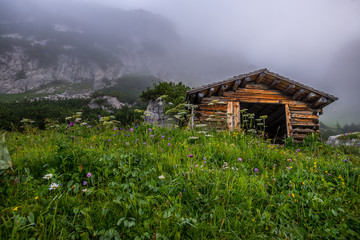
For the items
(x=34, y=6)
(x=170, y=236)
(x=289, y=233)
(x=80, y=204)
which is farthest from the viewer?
(x=34, y=6)

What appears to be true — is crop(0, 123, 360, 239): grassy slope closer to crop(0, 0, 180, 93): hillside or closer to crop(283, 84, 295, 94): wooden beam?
crop(283, 84, 295, 94): wooden beam

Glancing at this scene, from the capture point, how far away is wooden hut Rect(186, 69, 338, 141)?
10312mm

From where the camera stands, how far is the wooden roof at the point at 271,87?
1013cm

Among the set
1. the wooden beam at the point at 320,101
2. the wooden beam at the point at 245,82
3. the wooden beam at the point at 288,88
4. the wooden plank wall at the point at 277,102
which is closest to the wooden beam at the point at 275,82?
the wooden plank wall at the point at 277,102

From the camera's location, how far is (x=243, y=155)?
4020mm

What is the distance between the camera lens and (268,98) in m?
11.1

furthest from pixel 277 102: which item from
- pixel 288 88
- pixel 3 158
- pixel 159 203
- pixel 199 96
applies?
pixel 3 158

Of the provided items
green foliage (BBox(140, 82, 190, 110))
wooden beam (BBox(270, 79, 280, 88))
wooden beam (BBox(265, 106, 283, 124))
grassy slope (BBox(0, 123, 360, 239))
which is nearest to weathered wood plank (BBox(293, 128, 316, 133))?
wooden beam (BBox(265, 106, 283, 124))

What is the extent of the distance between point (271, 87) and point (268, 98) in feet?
2.53

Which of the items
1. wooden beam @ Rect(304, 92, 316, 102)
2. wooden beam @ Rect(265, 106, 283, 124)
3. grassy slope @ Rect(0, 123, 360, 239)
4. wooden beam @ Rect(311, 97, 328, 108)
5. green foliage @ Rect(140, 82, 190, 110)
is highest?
green foliage @ Rect(140, 82, 190, 110)

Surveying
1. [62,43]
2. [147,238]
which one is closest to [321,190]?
[147,238]

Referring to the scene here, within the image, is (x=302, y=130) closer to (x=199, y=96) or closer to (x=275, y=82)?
(x=275, y=82)

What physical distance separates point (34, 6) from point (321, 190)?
284 meters

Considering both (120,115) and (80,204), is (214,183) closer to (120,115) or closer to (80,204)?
(80,204)
